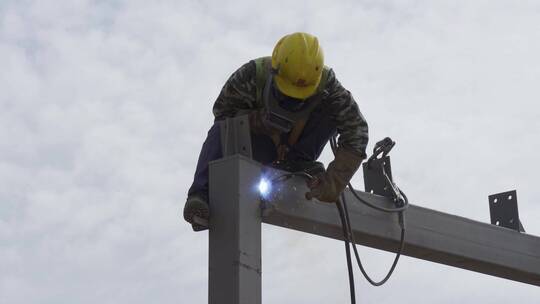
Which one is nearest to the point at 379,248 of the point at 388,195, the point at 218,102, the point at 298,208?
the point at 388,195

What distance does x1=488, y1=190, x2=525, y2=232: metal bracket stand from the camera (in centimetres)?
747

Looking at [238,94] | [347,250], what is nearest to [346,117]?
[238,94]

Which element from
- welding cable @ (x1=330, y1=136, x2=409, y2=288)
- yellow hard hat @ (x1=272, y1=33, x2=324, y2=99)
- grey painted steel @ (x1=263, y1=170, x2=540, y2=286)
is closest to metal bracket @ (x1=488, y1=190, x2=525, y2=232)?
grey painted steel @ (x1=263, y1=170, x2=540, y2=286)

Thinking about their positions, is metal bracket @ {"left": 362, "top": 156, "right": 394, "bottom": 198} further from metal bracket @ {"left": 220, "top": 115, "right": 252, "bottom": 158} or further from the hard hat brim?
metal bracket @ {"left": 220, "top": 115, "right": 252, "bottom": 158}

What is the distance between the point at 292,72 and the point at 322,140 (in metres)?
0.60

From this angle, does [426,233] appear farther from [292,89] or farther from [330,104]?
[292,89]

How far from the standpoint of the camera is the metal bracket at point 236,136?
6.18 metres

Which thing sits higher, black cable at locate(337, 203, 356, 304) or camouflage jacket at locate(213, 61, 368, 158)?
camouflage jacket at locate(213, 61, 368, 158)

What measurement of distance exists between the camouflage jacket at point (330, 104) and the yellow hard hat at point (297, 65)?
0.18m

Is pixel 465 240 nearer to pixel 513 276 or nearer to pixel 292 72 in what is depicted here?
pixel 513 276

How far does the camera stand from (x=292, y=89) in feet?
21.8

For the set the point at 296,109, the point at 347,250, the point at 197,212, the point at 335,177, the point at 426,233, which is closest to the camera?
the point at 197,212

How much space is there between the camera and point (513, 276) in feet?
24.2

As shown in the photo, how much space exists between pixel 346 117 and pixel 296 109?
0.97ft
